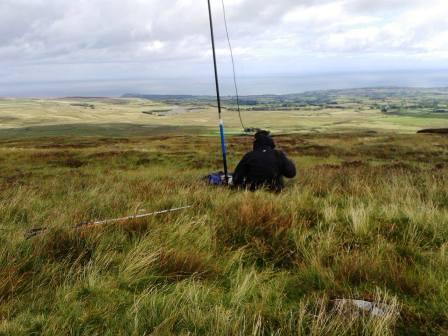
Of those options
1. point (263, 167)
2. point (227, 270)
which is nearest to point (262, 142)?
point (263, 167)

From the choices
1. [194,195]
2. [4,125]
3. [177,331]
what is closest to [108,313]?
[177,331]

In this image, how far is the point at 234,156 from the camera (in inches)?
1118

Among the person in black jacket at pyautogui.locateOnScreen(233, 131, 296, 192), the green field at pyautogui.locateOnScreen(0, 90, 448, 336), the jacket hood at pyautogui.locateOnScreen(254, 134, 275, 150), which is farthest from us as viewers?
the jacket hood at pyautogui.locateOnScreen(254, 134, 275, 150)

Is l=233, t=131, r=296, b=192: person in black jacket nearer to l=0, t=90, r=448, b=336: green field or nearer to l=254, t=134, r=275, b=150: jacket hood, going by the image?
l=254, t=134, r=275, b=150: jacket hood

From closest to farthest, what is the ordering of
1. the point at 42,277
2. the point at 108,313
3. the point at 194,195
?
the point at 108,313
the point at 42,277
the point at 194,195

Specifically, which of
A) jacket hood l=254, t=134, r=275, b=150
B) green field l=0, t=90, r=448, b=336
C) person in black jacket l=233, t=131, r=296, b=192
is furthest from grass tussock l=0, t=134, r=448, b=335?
jacket hood l=254, t=134, r=275, b=150

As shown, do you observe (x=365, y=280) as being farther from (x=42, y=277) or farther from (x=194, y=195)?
(x=194, y=195)

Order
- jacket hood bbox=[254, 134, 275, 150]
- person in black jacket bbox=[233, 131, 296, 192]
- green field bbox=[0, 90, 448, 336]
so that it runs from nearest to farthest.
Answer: green field bbox=[0, 90, 448, 336]
person in black jacket bbox=[233, 131, 296, 192]
jacket hood bbox=[254, 134, 275, 150]

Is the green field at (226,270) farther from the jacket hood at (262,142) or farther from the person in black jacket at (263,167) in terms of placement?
the jacket hood at (262,142)

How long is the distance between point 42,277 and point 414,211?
430cm

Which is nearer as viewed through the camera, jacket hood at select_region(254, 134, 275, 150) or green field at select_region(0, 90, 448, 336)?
green field at select_region(0, 90, 448, 336)

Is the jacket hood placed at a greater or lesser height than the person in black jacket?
greater

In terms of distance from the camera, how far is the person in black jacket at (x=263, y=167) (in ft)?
25.5

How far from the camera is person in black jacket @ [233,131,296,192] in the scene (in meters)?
7.78
